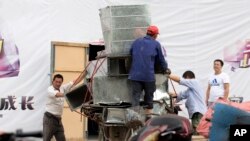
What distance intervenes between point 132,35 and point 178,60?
486 cm

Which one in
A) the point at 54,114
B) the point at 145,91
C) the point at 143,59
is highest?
the point at 143,59

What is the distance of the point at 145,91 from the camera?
8.18m

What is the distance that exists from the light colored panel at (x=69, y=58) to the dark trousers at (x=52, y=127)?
5.16 ft

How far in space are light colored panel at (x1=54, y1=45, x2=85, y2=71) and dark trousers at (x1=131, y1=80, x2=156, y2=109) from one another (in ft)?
12.0

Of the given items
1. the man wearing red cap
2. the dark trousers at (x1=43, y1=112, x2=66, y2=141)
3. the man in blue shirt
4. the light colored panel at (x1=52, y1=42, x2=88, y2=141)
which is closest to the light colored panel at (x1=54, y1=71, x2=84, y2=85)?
the light colored panel at (x1=52, y1=42, x2=88, y2=141)

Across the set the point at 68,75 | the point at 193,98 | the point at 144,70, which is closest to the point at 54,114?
the point at 68,75

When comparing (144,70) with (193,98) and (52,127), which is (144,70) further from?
(52,127)

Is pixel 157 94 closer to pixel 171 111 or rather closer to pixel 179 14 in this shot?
pixel 171 111

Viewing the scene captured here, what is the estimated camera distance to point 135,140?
354cm

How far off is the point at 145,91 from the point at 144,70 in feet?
1.04

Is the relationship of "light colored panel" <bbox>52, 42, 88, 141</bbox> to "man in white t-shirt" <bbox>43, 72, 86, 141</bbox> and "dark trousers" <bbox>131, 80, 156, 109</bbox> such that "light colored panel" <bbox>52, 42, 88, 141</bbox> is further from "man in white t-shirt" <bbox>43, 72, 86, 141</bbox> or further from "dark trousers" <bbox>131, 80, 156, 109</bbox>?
"dark trousers" <bbox>131, 80, 156, 109</bbox>

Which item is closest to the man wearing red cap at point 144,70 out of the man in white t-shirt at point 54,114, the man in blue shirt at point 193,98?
the man in blue shirt at point 193,98

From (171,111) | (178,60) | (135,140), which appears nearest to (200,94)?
(171,111)

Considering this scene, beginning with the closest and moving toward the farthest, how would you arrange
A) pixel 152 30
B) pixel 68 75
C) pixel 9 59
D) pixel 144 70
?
pixel 144 70, pixel 152 30, pixel 9 59, pixel 68 75
